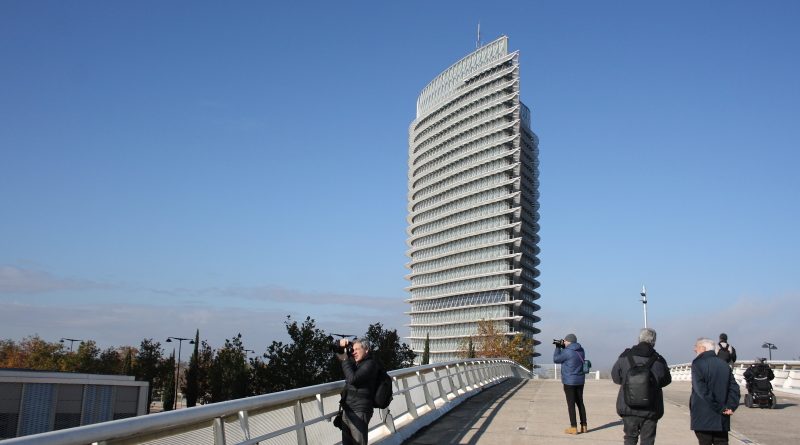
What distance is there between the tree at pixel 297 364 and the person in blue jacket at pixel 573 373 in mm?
47479

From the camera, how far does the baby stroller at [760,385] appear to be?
711 inches

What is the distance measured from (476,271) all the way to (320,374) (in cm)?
8553

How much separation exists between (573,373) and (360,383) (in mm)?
5930

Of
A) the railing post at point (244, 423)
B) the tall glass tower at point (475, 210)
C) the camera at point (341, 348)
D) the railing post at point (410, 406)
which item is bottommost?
the railing post at point (410, 406)

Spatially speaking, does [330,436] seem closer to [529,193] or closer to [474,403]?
[474,403]

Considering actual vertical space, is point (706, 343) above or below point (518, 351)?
above

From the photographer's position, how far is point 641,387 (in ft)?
26.8

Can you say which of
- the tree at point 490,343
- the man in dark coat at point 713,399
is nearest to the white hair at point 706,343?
the man in dark coat at point 713,399

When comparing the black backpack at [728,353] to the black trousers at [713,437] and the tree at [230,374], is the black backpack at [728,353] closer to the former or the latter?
the black trousers at [713,437]

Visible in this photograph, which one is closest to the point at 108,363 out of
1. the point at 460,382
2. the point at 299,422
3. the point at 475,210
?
the point at 475,210

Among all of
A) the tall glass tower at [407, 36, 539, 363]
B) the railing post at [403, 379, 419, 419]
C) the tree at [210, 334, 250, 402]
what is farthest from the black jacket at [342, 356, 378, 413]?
the tall glass tower at [407, 36, 539, 363]

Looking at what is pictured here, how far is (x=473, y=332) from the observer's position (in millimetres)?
138125

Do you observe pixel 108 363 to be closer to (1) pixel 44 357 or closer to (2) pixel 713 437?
(1) pixel 44 357

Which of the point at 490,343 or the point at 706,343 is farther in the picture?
the point at 490,343
